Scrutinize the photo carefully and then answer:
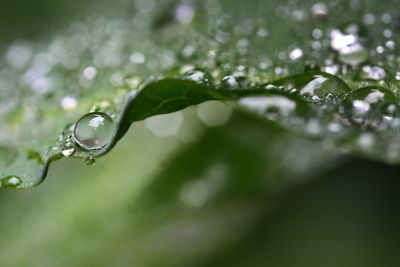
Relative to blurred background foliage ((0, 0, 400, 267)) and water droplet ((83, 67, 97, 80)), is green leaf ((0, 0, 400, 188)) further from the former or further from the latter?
blurred background foliage ((0, 0, 400, 267))

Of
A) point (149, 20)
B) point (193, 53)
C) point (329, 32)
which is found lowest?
point (329, 32)

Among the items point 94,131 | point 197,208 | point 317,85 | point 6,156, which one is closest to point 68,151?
point 94,131

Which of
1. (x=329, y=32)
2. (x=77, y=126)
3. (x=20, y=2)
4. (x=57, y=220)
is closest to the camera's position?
(x=77, y=126)

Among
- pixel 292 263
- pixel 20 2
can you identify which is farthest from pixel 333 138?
pixel 20 2

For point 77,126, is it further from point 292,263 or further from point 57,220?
point 292,263

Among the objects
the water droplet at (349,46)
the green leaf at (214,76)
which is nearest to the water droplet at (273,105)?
the green leaf at (214,76)

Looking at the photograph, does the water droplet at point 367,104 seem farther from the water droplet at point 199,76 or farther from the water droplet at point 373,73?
the water droplet at point 199,76

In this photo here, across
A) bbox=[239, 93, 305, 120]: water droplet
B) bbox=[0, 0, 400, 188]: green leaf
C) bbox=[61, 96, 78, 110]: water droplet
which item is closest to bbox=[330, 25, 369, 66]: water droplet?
bbox=[0, 0, 400, 188]: green leaf

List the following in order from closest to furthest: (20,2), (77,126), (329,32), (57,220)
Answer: (77,126) < (329,32) < (57,220) < (20,2)
